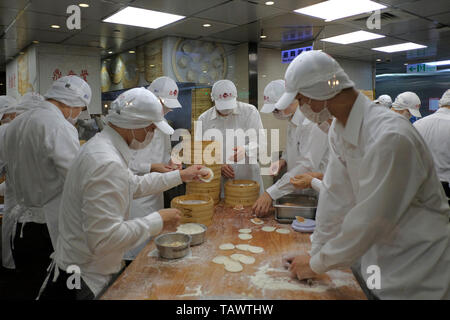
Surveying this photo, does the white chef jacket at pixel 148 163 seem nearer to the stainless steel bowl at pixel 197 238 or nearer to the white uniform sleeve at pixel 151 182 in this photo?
the white uniform sleeve at pixel 151 182

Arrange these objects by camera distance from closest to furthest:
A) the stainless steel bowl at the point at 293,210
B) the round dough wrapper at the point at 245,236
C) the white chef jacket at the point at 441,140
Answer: the round dough wrapper at the point at 245,236 < the stainless steel bowl at the point at 293,210 < the white chef jacket at the point at 441,140

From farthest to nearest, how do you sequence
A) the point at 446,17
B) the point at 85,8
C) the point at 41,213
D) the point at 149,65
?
the point at 149,65, the point at 446,17, the point at 85,8, the point at 41,213

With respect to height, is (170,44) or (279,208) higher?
(170,44)

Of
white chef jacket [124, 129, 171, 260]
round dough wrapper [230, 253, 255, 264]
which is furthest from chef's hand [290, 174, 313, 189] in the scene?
white chef jacket [124, 129, 171, 260]

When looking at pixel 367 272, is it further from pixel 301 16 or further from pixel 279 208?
pixel 301 16

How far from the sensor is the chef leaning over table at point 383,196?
1.24m

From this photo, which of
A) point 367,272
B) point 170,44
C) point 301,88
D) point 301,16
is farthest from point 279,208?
point 170,44

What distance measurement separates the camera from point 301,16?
14.4ft

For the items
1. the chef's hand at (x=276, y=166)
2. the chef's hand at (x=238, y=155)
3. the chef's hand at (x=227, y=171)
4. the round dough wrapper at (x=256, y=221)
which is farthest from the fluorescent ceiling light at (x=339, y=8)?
the round dough wrapper at (x=256, y=221)

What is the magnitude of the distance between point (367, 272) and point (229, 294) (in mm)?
634

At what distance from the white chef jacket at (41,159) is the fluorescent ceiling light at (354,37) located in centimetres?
460

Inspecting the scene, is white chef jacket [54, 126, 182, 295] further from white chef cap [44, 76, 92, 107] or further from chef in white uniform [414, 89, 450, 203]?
chef in white uniform [414, 89, 450, 203]

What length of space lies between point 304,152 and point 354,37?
3.72 meters
